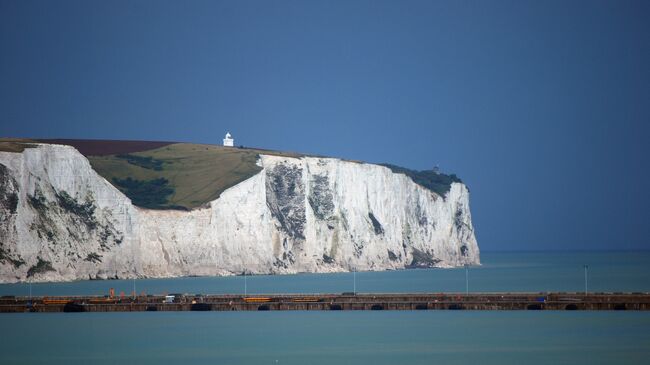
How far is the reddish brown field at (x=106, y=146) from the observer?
12662 cm

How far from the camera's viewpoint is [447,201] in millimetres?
149375

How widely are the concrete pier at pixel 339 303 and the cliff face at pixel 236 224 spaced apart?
19460 mm

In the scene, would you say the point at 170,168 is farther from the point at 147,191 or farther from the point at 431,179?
the point at 431,179

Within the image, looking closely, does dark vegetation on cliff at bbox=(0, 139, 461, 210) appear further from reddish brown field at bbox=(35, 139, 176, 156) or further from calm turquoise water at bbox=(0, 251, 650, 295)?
calm turquoise water at bbox=(0, 251, 650, 295)

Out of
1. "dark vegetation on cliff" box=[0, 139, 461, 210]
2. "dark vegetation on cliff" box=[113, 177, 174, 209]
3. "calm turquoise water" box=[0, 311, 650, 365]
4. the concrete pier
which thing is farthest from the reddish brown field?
"calm turquoise water" box=[0, 311, 650, 365]

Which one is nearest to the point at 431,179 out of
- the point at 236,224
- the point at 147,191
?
the point at 236,224

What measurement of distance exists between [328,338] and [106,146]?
75060 millimetres

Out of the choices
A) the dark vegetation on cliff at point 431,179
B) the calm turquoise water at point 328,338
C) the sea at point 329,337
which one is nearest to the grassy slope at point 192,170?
the dark vegetation on cliff at point 431,179

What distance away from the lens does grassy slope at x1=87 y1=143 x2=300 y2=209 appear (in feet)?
385

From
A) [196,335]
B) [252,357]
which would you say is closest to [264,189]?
[196,335]

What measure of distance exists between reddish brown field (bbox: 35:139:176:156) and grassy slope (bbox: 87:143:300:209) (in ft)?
3.96

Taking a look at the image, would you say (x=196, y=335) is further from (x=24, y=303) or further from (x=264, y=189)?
(x=264, y=189)

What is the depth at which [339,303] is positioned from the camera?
247 feet

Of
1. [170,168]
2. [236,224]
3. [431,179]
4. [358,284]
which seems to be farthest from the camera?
[431,179]
